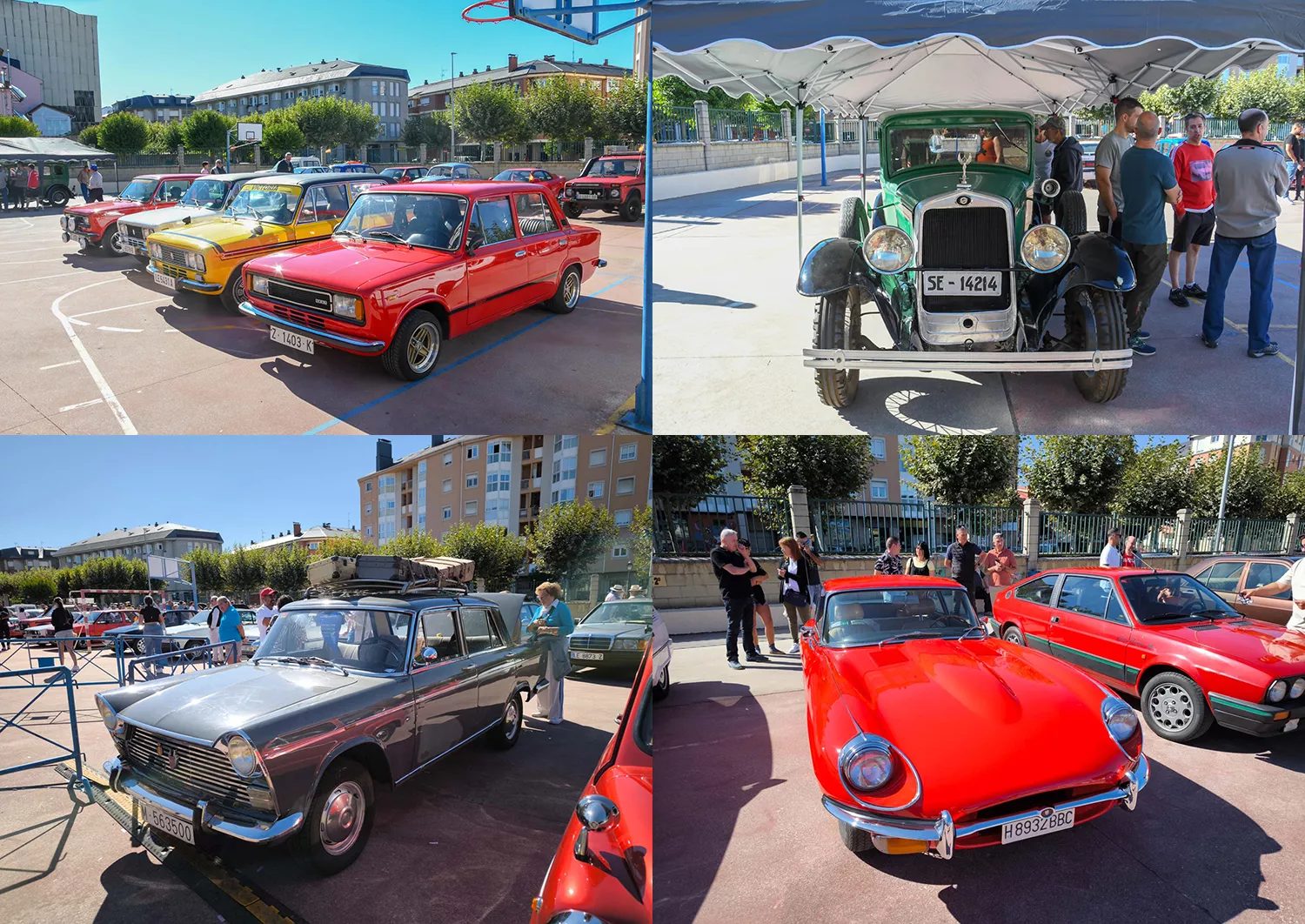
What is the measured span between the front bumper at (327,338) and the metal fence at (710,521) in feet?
11.4

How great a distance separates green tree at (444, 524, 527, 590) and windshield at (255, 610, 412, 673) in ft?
1.33

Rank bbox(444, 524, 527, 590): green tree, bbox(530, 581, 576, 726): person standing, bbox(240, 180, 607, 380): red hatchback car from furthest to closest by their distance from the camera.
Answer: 1. bbox(240, 180, 607, 380): red hatchback car
2. bbox(444, 524, 527, 590): green tree
3. bbox(530, 581, 576, 726): person standing

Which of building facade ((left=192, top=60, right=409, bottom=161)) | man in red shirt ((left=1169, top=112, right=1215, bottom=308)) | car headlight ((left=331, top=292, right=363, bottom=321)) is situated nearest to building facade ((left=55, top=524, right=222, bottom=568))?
car headlight ((left=331, top=292, right=363, bottom=321))

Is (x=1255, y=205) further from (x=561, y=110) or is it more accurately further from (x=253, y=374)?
(x=561, y=110)

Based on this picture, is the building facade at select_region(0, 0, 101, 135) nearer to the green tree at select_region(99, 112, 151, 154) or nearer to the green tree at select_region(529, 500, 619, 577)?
the green tree at select_region(99, 112, 151, 154)

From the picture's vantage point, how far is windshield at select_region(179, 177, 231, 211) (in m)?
10.1

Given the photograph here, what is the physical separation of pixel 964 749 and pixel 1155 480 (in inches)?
149

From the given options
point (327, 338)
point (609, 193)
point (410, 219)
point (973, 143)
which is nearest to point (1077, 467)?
point (973, 143)

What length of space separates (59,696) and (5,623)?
17.1ft

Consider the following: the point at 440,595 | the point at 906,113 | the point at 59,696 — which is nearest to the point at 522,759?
the point at 440,595

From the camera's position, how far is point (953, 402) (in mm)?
5414

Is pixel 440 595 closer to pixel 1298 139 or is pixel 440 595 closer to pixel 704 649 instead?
pixel 704 649

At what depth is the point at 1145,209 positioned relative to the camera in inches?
241

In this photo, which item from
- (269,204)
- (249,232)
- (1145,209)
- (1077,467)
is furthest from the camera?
(269,204)
